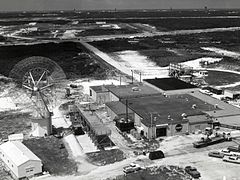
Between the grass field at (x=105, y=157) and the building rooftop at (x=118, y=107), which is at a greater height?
the building rooftop at (x=118, y=107)

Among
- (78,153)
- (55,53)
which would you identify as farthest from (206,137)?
(55,53)

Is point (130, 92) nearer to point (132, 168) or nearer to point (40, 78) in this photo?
point (40, 78)

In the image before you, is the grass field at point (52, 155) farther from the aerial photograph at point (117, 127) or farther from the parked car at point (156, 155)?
the parked car at point (156, 155)

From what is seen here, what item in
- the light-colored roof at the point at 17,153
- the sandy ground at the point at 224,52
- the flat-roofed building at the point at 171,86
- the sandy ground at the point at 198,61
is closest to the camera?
the light-colored roof at the point at 17,153

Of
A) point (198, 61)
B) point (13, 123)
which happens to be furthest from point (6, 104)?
point (198, 61)

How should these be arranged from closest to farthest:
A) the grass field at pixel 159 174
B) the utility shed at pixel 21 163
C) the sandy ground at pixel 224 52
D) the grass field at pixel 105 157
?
1. the grass field at pixel 159 174
2. the utility shed at pixel 21 163
3. the grass field at pixel 105 157
4. the sandy ground at pixel 224 52

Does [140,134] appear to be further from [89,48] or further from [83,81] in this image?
[89,48]

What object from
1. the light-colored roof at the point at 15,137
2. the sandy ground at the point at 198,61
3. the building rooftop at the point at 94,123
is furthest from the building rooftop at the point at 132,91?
the sandy ground at the point at 198,61
